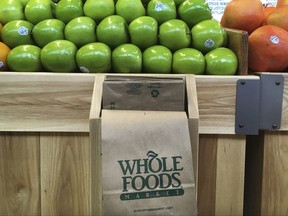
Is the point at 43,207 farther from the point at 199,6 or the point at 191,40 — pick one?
the point at 199,6

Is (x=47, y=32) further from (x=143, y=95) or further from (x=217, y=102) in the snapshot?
(x=217, y=102)

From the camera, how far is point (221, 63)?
108 centimetres

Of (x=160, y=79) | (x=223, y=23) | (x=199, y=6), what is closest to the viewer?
(x=160, y=79)

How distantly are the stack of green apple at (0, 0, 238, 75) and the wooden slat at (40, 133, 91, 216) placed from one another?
212 millimetres

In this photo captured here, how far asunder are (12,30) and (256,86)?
A: 2.43ft

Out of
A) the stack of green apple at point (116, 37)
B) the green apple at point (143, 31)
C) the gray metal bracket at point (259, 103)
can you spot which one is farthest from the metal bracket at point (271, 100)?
the green apple at point (143, 31)

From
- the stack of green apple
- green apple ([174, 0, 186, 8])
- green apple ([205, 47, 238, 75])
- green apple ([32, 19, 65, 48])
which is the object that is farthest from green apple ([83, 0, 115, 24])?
green apple ([205, 47, 238, 75])

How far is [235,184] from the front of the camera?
108 cm

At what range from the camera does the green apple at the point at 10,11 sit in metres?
1.27

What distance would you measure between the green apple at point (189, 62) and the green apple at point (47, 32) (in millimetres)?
365

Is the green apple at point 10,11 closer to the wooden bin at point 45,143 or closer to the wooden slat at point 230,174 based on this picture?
the wooden bin at point 45,143

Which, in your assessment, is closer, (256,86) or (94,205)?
(94,205)

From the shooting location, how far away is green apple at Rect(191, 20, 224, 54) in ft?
3.72

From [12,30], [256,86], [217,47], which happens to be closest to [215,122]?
[256,86]
